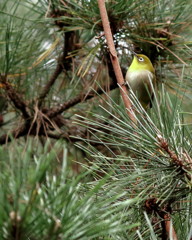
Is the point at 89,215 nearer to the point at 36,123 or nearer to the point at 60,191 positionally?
the point at 60,191

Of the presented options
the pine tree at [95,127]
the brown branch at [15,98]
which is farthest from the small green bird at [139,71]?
the brown branch at [15,98]

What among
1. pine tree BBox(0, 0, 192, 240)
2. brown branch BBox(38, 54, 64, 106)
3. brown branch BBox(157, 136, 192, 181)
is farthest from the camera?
brown branch BBox(38, 54, 64, 106)

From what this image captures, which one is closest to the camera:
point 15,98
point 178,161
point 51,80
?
point 178,161

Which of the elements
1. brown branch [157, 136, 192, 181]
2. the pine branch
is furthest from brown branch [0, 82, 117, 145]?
brown branch [157, 136, 192, 181]

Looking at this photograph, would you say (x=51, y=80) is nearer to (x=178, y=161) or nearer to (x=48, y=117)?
(x=48, y=117)

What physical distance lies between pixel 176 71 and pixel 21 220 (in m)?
0.90

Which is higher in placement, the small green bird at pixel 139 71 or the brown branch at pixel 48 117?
the small green bird at pixel 139 71

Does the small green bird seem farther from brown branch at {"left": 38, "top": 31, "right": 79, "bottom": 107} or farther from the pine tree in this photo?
brown branch at {"left": 38, "top": 31, "right": 79, "bottom": 107}

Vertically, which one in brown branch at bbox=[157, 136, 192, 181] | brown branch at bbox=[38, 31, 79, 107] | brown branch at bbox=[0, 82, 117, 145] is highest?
brown branch at bbox=[38, 31, 79, 107]

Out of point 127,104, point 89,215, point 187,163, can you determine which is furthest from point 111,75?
point 89,215

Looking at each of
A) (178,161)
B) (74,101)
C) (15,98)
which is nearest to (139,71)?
(74,101)

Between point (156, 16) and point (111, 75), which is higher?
point (156, 16)

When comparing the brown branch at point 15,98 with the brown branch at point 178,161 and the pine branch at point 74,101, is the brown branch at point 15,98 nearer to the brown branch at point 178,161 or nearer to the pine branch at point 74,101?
the pine branch at point 74,101

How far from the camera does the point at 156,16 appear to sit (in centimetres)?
112
